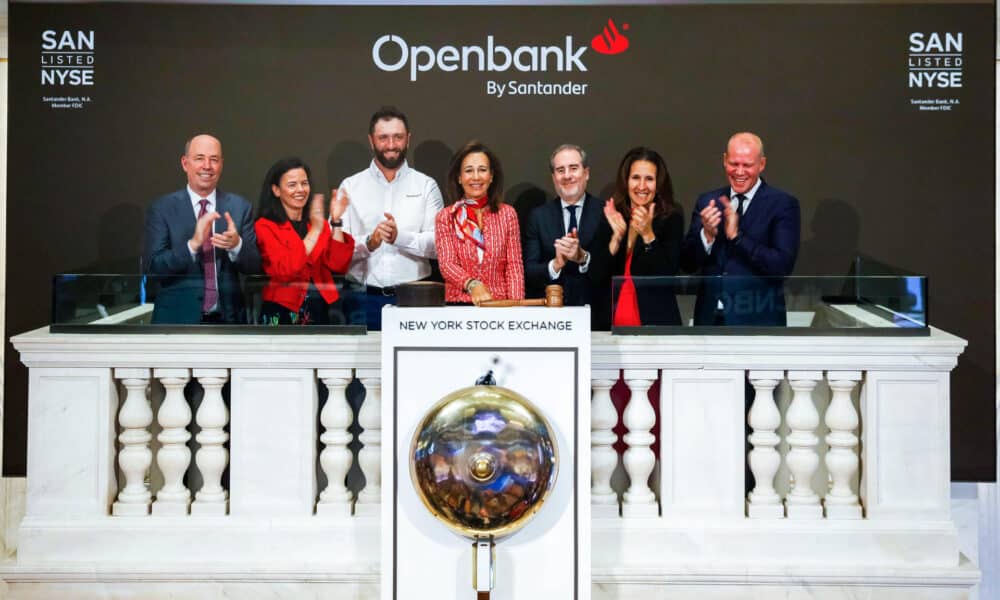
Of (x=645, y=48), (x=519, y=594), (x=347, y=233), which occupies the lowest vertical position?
(x=519, y=594)

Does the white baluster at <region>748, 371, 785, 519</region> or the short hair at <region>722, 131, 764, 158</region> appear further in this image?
the short hair at <region>722, 131, 764, 158</region>

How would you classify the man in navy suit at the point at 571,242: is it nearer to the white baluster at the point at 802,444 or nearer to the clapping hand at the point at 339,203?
the clapping hand at the point at 339,203

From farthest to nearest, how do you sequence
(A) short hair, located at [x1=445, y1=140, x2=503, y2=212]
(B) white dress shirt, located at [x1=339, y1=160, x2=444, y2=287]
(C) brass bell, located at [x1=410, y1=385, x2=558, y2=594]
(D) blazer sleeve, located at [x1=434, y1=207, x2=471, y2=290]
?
(B) white dress shirt, located at [x1=339, y1=160, x2=444, y2=287]
(A) short hair, located at [x1=445, y1=140, x2=503, y2=212]
(D) blazer sleeve, located at [x1=434, y1=207, x2=471, y2=290]
(C) brass bell, located at [x1=410, y1=385, x2=558, y2=594]

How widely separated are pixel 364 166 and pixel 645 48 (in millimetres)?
1719

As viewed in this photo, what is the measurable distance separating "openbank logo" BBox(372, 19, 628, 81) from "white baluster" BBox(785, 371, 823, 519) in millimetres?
2702

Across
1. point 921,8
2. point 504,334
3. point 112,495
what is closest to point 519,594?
point 504,334

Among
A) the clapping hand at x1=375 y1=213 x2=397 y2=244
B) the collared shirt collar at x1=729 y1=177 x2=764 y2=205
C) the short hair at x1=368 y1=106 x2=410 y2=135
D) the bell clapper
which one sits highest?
the short hair at x1=368 y1=106 x2=410 y2=135

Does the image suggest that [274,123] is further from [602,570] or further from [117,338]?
[602,570]

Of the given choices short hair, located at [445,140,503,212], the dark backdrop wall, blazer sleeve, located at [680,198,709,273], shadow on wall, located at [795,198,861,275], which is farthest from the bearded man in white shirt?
shadow on wall, located at [795,198,861,275]

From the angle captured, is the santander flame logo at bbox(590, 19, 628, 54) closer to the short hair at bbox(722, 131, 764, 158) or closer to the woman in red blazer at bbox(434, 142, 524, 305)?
the short hair at bbox(722, 131, 764, 158)

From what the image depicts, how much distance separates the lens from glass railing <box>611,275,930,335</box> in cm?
446

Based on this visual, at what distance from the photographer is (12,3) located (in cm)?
656

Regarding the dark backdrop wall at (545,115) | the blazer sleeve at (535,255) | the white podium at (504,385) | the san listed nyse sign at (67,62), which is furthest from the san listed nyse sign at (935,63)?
the san listed nyse sign at (67,62)

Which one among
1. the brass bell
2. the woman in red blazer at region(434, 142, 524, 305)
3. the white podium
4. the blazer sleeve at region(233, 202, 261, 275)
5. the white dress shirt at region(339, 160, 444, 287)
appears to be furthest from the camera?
the white dress shirt at region(339, 160, 444, 287)
